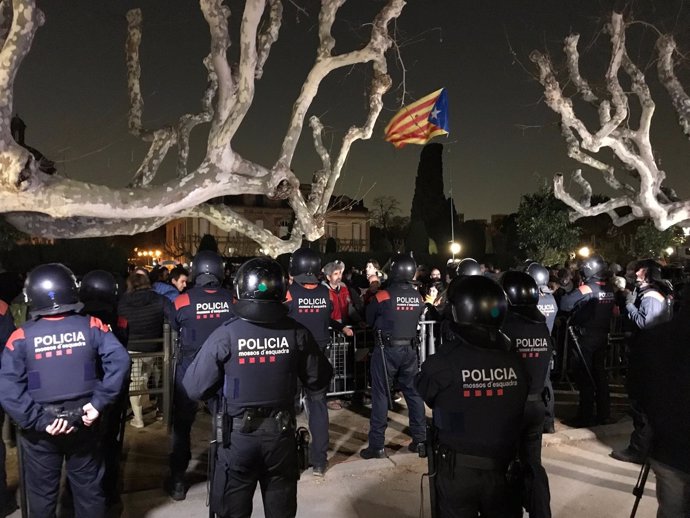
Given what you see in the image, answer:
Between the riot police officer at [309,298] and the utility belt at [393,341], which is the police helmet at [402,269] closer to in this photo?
the utility belt at [393,341]

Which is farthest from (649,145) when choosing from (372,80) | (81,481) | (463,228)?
(463,228)

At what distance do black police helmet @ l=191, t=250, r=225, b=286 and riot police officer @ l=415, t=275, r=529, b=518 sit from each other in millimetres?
2968

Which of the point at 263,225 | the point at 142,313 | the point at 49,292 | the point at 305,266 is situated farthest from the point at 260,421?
the point at 263,225

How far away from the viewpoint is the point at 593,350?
7078 millimetres

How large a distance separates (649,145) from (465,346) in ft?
51.7

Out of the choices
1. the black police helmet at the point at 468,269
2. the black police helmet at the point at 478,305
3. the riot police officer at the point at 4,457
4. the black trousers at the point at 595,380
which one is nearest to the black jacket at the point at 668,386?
the black police helmet at the point at 478,305

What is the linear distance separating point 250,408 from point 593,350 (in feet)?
17.3

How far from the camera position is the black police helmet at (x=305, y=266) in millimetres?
6341

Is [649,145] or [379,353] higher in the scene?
[649,145]

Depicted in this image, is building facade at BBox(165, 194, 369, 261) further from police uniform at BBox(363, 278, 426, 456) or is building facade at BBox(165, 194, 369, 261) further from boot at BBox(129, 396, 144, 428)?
police uniform at BBox(363, 278, 426, 456)

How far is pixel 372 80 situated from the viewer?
10109 mm

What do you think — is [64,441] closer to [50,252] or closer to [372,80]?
[372,80]

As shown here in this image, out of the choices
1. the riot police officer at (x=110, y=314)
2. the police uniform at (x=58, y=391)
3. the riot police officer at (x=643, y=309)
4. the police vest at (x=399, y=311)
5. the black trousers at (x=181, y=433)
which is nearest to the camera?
the police uniform at (x=58, y=391)

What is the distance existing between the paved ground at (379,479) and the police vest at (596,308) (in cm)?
128
